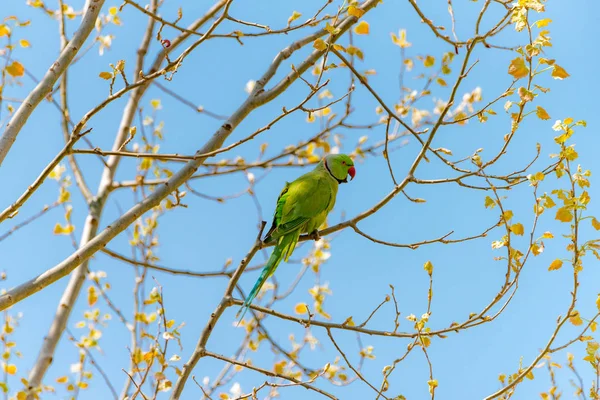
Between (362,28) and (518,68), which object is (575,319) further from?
(362,28)

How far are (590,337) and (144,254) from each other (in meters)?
3.32

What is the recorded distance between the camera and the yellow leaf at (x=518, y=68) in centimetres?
249

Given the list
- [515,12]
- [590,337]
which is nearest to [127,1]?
[515,12]

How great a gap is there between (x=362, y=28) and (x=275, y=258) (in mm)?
1463

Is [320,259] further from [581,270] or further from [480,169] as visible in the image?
[581,270]

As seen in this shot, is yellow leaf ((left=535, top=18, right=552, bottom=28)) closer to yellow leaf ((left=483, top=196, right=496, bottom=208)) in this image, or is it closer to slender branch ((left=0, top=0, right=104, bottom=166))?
yellow leaf ((left=483, top=196, right=496, bottom=208))

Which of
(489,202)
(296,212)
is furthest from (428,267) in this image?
(296,212)

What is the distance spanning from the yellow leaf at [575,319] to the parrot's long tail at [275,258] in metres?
1.65

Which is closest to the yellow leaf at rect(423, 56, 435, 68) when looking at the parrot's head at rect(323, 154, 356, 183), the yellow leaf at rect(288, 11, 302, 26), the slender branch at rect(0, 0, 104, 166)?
the parrot's head at rect(323, 154, 356, 183)

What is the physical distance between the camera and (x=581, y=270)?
2592mm

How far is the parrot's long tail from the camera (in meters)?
3.48

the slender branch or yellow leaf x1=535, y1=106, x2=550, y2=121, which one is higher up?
the slender branch

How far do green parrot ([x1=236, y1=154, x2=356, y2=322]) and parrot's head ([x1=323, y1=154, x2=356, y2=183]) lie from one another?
0.02 metres

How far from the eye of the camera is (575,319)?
2.67 meters
